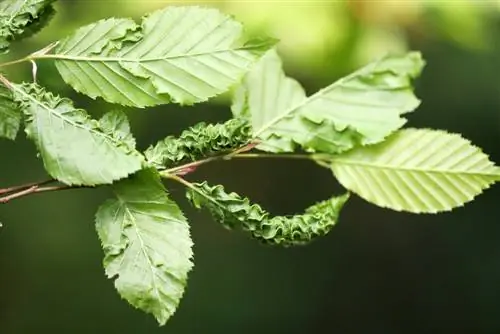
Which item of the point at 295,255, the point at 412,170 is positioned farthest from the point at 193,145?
the point at 295,255

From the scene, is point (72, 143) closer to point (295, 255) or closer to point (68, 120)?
point (68, 120)

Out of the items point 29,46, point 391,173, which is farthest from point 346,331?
point 391,173

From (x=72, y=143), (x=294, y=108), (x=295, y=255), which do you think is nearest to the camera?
(x=72, y=143)

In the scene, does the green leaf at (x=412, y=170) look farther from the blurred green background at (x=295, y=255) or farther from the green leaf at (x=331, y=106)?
the blurred green background at (x=295, y=255)

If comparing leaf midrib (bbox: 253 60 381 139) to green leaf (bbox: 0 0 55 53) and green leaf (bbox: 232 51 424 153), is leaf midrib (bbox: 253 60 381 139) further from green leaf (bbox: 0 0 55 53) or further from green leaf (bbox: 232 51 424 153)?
green leaf (bbox: 0 0 55 53)

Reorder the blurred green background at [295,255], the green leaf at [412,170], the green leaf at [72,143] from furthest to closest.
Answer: the blurred green background at [295,255], the green leaf at [412,170], the green leaf at [72,143]

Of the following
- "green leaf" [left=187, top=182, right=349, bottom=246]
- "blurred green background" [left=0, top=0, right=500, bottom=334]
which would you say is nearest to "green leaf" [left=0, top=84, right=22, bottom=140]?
"green leaf" [left=187, top=182, right=349, bottom=246]

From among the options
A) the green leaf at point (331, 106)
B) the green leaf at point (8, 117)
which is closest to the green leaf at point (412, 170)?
the green leaf at point (331, 106)
